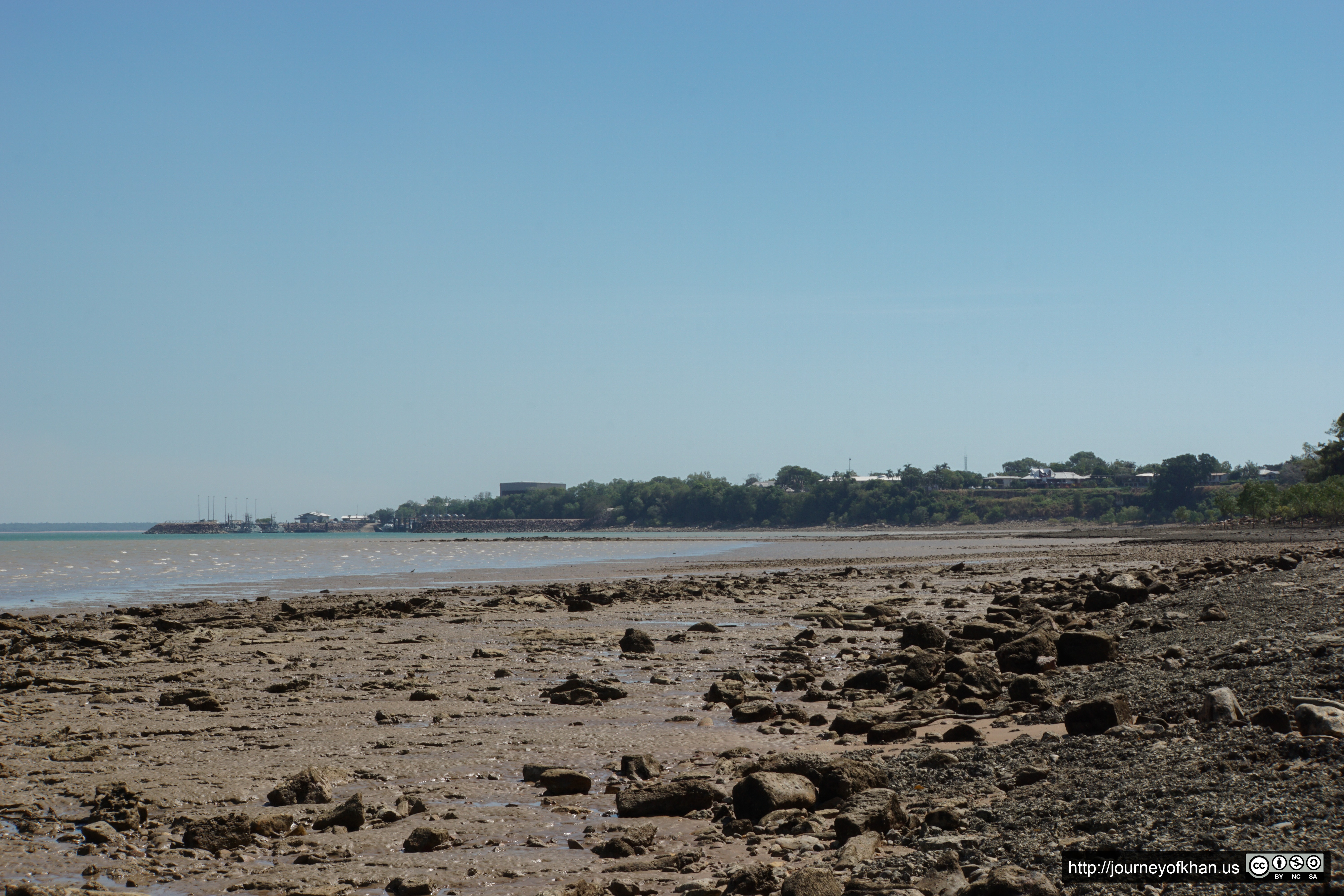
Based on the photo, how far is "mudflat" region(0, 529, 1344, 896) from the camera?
627cm

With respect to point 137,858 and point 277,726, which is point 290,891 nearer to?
point 137,858

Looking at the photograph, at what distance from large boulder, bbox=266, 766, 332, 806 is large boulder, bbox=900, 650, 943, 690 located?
719 cm

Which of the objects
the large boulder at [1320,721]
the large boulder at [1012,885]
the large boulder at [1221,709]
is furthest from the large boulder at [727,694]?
the large boulder at [1012,885]

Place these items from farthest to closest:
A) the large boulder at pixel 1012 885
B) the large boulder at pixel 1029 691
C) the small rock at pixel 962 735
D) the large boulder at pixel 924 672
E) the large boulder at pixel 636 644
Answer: the large boulder at pixel 636 644 < the large boulder at pixel 924 672 < the large boulder at pixel 1029 691 < the small rock at pixel 962 735 < the large boulder at pixel 1012 885

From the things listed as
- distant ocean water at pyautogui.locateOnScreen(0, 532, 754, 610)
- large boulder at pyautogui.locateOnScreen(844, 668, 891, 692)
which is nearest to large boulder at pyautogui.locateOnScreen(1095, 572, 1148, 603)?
large boulder at pyautogui.locateOnScreen(844, 668, 891, 692)

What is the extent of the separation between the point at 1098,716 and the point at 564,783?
4488mm

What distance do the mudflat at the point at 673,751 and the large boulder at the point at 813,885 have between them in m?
0.02

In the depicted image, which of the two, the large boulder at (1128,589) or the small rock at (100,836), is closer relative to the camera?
the small rock at (100,836)

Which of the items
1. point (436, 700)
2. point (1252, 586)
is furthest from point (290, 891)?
point (1252, 586)

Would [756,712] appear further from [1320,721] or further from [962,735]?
[1320,721]

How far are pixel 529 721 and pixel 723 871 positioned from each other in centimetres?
559

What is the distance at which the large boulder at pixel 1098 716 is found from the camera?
8.52 metres

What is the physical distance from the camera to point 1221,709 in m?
8.03

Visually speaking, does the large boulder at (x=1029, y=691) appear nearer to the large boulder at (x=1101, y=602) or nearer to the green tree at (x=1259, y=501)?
the large boulder at (x=1101, y=602)
